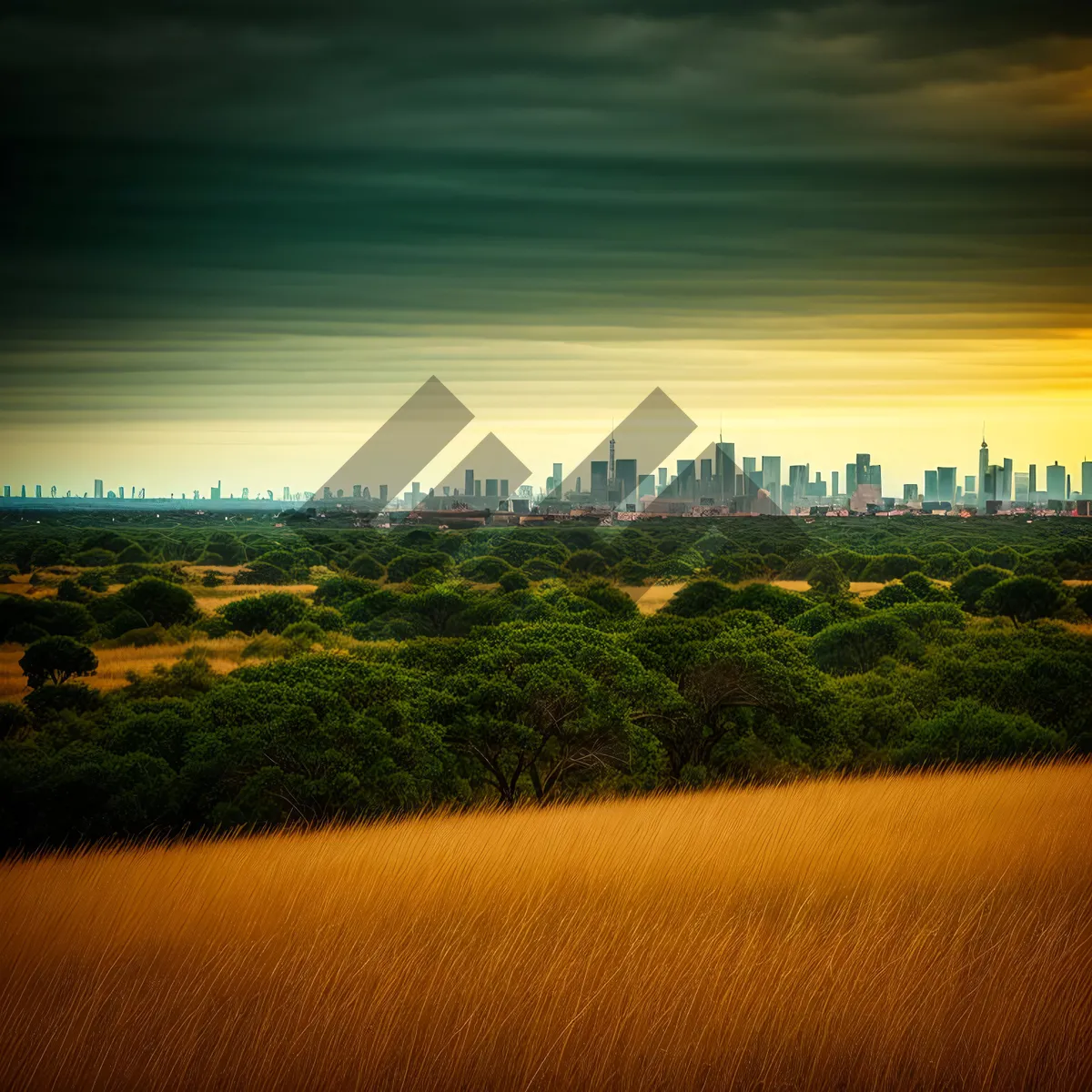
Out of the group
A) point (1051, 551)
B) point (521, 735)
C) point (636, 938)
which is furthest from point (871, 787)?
point (1051, 551)

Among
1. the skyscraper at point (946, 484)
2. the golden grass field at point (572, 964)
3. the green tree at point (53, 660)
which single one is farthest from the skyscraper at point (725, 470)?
the golden grass field at point (572, 964)

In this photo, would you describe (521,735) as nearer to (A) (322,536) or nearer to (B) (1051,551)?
(B) (1051,551)

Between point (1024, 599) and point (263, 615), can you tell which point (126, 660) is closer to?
point (263, 615)

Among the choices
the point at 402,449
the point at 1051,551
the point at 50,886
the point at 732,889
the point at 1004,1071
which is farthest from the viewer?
the point at 402,449

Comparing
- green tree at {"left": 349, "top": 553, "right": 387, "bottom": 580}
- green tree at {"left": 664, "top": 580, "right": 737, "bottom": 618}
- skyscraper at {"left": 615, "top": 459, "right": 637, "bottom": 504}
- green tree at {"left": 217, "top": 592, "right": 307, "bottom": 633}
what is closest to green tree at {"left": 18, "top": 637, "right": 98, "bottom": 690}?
green tree at {"left": 217, "top": 592, "right": 307, "bottom": 633}

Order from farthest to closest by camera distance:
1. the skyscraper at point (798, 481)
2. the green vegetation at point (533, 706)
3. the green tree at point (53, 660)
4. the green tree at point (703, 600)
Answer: the skyscraper at point (798, 481) < the green tree at point (703, 600) < the green tree at point (53, 660) < the green vegetation at point (533, 706)

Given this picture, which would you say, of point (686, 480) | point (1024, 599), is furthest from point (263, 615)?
point (686, 480)

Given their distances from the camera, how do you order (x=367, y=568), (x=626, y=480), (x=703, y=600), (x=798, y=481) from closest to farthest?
(x=703, y=600) → (x=367, y=568) → (x=626, y=480) → (x=798, y=481)

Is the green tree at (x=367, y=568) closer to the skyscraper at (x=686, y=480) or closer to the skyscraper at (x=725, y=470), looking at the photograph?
the skyscraper at (x=686, y=480)
